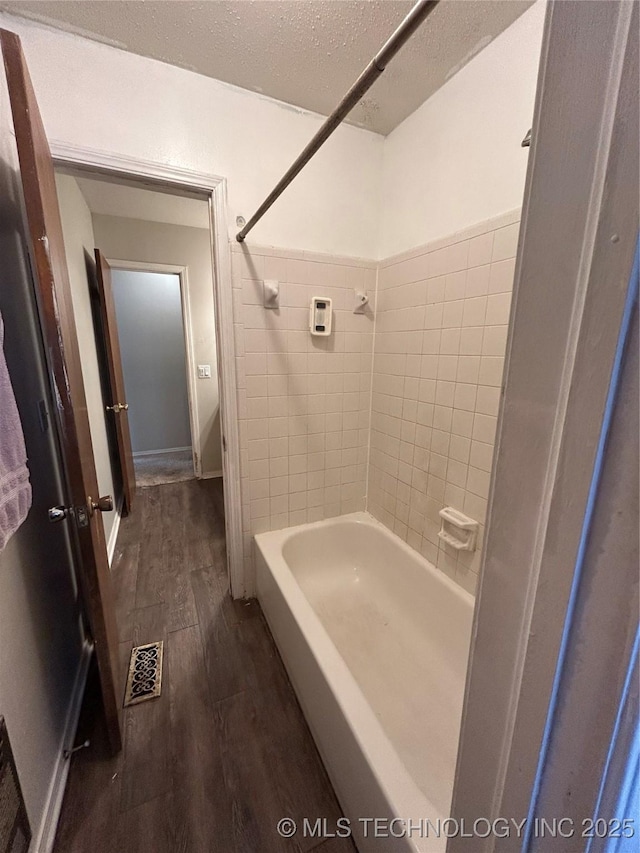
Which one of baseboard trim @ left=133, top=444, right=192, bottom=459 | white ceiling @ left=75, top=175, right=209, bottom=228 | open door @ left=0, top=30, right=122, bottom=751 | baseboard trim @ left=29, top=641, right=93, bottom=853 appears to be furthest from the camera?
baseboard trim @ left=133, top=444, right=192, bottom=459

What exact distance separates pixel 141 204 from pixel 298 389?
217cm

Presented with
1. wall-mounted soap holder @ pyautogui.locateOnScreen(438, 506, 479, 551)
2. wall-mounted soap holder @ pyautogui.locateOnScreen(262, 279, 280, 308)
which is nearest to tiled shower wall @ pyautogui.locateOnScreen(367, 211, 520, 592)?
wall-mounted soap holder @ pyautogui.locateOnScreen(438, 506, 479, 551)

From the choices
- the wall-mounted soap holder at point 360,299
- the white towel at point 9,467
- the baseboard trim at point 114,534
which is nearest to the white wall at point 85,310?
the baseboard trim at point 114,534

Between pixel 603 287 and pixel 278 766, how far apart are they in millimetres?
1590

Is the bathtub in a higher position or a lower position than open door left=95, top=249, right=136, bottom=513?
lower

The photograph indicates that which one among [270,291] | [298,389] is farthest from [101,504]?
[270,291]

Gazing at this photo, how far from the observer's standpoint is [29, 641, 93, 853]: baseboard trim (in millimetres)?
915

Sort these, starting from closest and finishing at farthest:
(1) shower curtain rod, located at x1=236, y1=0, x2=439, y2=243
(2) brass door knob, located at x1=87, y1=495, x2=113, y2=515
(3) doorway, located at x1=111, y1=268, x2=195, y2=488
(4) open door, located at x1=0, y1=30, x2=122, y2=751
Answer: (1) shower curtain rod, located at x1=236, y1=0, x2=439, y2=243, (4) open door, located at x1=0, y1=30, x2=122, y2=751, (2) brass door knob, located at x1=87, y1=495, x2=113, y2=515, (3) doorway, located at x1=111, y1=268, x2=195, y2=488

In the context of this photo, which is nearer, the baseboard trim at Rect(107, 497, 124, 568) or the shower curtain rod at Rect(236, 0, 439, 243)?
the shower curtain rod at Rect(236, 0, 439, 243)

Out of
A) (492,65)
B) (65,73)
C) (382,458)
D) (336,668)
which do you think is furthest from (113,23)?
(336,668)

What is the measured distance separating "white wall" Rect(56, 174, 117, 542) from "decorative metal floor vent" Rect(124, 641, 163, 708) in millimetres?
906

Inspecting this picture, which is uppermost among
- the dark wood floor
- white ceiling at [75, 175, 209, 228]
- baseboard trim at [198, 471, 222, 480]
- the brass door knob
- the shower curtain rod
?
white ceiling at [75, 175, 209, 228]

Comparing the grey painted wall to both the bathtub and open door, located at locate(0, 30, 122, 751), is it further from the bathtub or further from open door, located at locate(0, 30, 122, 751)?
open door, located at locate(0, 30, 122, 751)

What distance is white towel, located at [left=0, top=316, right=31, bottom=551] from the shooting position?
0.67 meters
